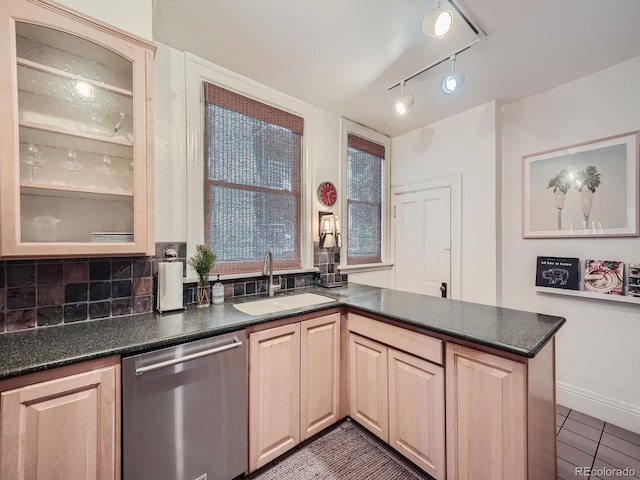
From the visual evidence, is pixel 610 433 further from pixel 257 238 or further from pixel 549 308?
pixel 257 238

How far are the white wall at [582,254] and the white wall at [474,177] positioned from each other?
173mm

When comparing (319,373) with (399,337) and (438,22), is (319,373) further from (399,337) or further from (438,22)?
(438,22)

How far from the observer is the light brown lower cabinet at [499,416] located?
111 cm

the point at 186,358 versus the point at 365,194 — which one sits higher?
the point at 365,194

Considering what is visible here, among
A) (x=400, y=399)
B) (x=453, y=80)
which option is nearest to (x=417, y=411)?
(x=400, y=399)

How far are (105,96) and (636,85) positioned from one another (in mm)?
3407

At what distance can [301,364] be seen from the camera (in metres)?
1.69

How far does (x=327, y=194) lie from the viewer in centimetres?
269

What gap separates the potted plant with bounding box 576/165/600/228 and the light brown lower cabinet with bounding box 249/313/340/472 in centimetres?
211

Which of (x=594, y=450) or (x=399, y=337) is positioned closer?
(x=399, y=337)

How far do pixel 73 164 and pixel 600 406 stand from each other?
3819 mm

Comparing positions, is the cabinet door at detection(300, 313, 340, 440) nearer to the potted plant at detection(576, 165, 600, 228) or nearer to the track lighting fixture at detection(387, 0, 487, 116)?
the track lighting fixture at detection(387, 0, 487, 116)

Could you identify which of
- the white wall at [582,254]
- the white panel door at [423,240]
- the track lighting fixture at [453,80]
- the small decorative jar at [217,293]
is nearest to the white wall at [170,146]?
the small decorative jar at [217,293]

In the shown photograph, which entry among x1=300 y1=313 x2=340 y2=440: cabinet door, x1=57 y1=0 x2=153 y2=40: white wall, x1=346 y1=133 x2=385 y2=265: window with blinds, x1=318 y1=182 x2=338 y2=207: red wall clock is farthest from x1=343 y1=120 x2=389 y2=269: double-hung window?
x1=57 y1=0 x2=153 y2=40: white wall
